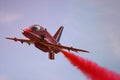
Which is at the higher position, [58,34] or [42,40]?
[58,34]

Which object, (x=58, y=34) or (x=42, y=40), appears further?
(x=58, y=34)

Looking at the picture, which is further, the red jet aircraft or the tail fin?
the tail fin

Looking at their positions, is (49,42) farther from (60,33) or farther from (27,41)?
(60,33)

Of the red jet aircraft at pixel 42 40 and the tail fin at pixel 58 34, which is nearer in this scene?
the red jet aircraft at pixel 42 40

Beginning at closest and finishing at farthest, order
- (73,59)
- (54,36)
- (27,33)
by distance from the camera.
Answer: (27,33)
(73,59)
(54,36)

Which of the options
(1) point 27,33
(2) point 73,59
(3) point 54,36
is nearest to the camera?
(1) point 27,33

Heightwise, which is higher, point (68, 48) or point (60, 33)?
point (60, 33)

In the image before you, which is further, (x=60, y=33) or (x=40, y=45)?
(x=60, y=33)

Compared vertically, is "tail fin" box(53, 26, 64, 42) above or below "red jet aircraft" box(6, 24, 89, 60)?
above

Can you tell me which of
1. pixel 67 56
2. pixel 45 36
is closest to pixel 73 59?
pixel 67 56

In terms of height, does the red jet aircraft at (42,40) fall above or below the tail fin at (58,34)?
below

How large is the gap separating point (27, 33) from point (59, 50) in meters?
10.5

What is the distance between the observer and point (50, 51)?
110 m

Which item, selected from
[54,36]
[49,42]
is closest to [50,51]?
[49,42]
